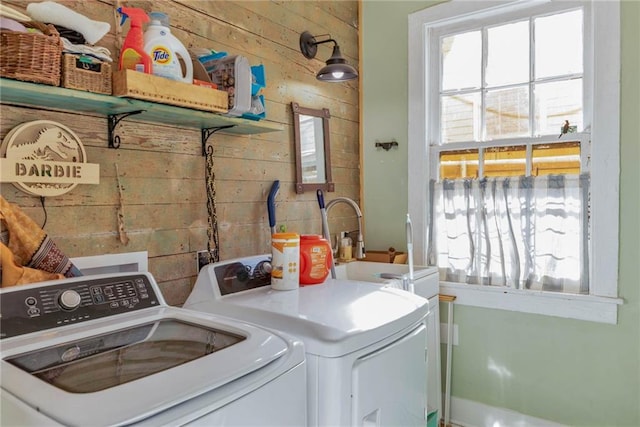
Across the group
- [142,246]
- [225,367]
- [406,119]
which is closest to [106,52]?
[142,246]

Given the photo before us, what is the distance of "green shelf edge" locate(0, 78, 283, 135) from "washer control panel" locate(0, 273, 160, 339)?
50 centimetres

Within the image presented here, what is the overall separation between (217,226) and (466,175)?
1.50 metres

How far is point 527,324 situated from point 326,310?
1.51 meters

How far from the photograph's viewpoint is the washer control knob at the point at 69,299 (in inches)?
46.4

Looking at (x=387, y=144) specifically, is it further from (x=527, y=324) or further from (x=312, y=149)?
(x=527, y=324)

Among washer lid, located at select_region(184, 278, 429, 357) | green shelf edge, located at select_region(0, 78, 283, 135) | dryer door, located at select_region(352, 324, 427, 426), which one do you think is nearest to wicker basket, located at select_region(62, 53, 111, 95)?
green shelf edge, located at select_region(0, 78, 283, 135)

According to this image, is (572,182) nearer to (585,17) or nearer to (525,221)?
(525,221)

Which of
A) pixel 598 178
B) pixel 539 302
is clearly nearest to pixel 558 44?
pixel 598 178

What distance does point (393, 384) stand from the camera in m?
1.39

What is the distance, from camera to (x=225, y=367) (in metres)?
0.93

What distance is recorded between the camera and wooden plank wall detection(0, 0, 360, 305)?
4.86 feet

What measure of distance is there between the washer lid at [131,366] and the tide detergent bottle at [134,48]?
75cm

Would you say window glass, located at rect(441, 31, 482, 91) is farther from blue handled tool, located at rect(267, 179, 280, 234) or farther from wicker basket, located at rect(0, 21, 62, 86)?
wicker basket, located at rect(0, 21, 62, 86)

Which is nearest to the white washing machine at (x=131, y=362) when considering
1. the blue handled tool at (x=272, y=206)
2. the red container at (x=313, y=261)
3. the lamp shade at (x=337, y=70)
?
the red container at (x=313, y=261)
